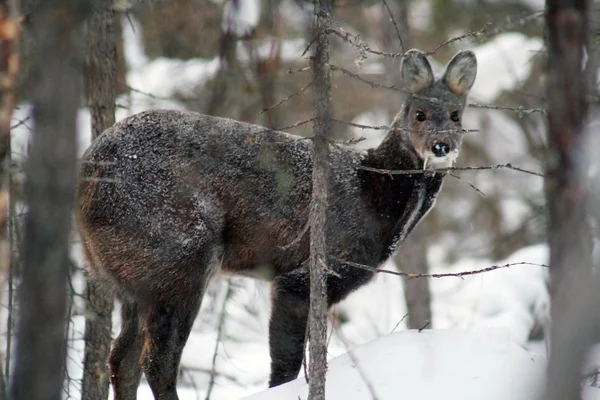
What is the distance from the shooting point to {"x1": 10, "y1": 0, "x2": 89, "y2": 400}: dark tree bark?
12.8 feet

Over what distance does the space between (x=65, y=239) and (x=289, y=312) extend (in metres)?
3.60

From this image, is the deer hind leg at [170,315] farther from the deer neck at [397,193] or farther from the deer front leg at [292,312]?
the deer neck at [397,193]

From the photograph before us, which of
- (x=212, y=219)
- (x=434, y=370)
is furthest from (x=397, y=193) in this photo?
(x=434, y=370)

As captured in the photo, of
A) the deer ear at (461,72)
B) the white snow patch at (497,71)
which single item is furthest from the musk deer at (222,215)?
the white snow patch at (497,71)

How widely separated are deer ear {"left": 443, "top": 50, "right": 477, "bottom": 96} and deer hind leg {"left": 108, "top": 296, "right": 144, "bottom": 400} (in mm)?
3800

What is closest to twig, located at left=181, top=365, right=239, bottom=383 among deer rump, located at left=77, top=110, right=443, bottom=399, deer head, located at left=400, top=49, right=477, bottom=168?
deer rump, located at left=77, top=110, right=443, bottom=399

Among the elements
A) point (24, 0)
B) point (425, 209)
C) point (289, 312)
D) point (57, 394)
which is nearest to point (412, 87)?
point (425, 209)

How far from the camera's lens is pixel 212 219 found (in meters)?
7.06

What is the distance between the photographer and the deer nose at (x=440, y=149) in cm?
751

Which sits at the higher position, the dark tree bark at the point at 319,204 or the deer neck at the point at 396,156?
the deer neck at the point at 396,156

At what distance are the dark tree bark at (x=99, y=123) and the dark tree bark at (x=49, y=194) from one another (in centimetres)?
364

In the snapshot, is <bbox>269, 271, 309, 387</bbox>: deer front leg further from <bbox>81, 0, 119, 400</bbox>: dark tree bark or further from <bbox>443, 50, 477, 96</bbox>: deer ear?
<bbox>443, 50, 477, 96</bbox>: deer ear

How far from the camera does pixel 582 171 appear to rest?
3.79 m

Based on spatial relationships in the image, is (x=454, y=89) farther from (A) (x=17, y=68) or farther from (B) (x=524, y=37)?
(B) (x=524, y=37)
